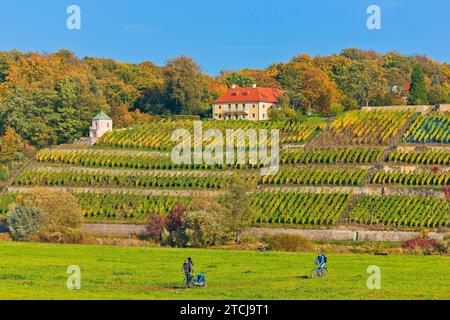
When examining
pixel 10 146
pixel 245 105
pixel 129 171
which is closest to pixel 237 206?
pixel 129 171

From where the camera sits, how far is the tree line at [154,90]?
88375 millimetres

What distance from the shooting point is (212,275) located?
3747cm

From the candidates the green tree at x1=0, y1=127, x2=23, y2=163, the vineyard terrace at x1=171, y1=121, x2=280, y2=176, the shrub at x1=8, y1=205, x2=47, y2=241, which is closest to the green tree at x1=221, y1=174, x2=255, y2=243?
the vineyard terrace at x1=171, y1=121, x2=280, y2=176

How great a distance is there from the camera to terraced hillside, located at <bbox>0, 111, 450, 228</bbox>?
6275cm

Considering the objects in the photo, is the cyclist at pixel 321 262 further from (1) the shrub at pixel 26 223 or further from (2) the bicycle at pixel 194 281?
(1) the shrub at pixel 26 223

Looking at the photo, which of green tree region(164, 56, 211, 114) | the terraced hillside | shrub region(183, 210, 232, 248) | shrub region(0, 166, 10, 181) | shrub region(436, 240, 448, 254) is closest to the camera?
shrub region(436, 240, 448, 254)

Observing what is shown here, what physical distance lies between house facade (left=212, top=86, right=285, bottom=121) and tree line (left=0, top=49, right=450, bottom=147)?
198cm

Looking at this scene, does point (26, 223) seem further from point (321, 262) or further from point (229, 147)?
point (321, 262)

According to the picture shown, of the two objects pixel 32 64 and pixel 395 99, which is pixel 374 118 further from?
pixel 32 64

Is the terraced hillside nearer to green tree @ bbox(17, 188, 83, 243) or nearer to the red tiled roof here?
green tree @ bbox(17, 188, 83, 243)

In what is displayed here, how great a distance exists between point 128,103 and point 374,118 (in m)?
32.8

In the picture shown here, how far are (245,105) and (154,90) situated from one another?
13.9m

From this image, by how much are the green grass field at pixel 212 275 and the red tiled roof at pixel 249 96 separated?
43.7m
